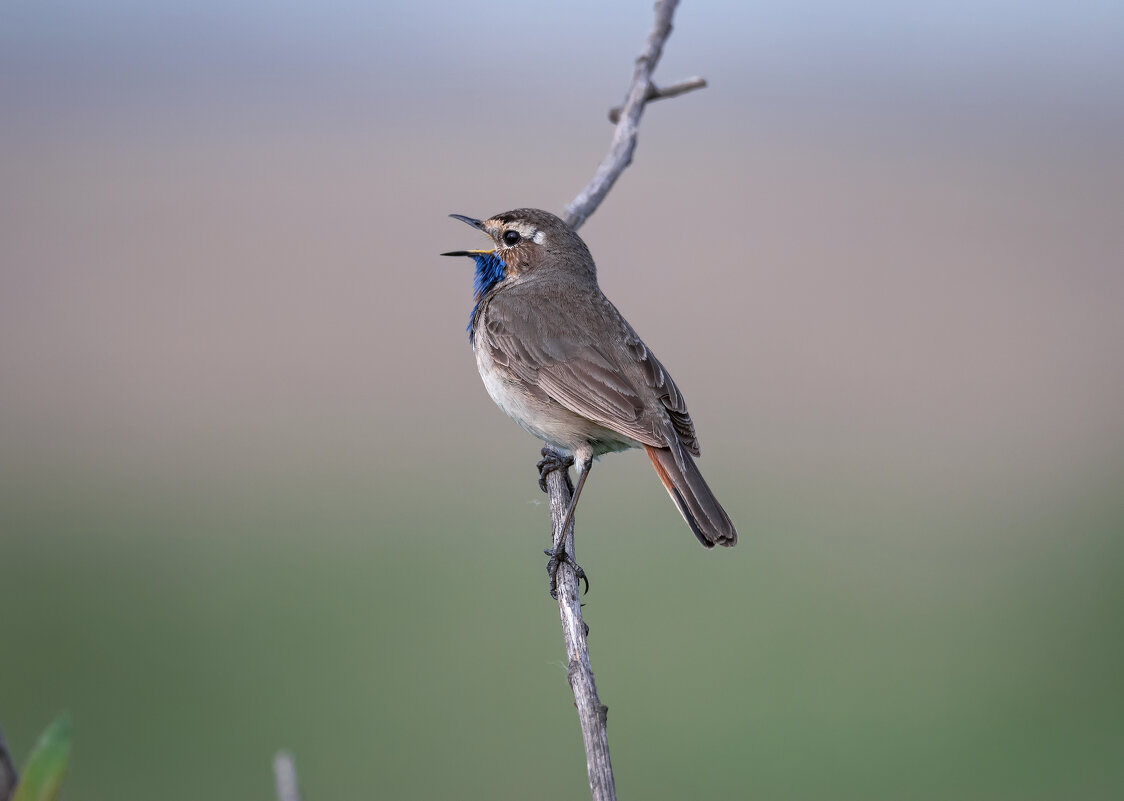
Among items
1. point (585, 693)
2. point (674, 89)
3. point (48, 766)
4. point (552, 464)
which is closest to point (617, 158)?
point (674, 89)

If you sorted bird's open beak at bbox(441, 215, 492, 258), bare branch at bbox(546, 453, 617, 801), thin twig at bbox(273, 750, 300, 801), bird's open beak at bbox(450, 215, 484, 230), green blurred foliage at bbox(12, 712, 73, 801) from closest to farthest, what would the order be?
green blurred foliage at bbox(12, 712, 73, 801) < thin twig at bbox(273, 750, 300, 801) < bare branch at bbox(546, 453, 617, 801) < bird's open beak at bbox(441, 215, 492, 258) < bird's open beak at bbox(450, 215, 484, 230)

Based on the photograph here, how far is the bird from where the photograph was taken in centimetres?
438

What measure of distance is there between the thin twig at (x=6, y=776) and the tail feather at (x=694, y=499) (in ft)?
10.1

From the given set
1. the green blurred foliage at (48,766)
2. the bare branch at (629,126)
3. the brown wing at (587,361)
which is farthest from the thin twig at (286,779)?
the bare branch at (629,126)

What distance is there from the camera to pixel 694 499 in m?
4.21

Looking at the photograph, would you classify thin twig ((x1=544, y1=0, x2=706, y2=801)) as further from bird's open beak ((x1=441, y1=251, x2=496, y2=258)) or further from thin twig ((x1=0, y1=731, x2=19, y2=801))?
thin twig ((x1=0, y1=731, x2=19, y2=801))

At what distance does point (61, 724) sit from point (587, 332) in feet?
13.0

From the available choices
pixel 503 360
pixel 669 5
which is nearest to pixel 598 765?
pixel 503 360

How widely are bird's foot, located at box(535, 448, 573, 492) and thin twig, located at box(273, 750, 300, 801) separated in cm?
380

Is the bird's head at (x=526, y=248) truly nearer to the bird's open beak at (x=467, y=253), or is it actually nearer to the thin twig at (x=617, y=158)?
the bird's open beak at (x=467, y=253)

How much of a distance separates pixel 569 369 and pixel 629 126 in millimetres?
1130

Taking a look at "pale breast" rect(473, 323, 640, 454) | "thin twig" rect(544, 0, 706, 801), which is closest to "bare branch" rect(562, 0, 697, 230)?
"thin twig" rect(544, 0, 706, 801)

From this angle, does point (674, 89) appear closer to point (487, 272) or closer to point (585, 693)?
point (487, 272)

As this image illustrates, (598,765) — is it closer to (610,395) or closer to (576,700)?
(576,700)
